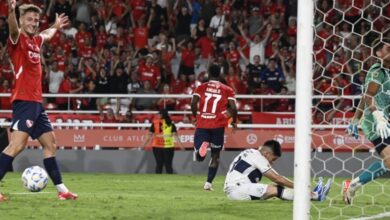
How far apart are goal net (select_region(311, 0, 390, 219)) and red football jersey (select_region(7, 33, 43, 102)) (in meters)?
3.17

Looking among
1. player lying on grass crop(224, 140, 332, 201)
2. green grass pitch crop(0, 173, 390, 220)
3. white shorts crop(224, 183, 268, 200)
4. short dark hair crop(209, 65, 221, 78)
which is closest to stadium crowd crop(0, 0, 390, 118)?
short dark hair crop(209, 65, 221, 78)

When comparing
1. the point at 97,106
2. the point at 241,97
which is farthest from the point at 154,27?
the point at 241,97

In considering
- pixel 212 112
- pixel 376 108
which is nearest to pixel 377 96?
pixel 376 108

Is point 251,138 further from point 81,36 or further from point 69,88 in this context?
point 81,36

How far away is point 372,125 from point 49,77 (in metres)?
13.2

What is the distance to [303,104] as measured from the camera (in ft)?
23.4

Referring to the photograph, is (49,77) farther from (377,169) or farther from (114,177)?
(377,169)

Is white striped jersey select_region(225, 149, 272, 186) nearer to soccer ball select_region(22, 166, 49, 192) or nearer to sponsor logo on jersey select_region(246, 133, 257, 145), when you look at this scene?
soccer ball select_region(22, 166, 49, 192)

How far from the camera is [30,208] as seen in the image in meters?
9.80

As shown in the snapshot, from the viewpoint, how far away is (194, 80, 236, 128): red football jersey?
581 inches

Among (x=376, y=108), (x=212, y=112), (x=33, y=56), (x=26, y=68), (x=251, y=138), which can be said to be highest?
(x=33, y=56)

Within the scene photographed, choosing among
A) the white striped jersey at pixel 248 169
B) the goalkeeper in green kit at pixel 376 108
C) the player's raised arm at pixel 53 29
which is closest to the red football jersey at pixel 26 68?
the player's raised arm at pixel 53 29

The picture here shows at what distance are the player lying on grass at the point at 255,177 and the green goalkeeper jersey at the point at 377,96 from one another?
91cm

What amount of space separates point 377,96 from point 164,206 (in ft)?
9.06
